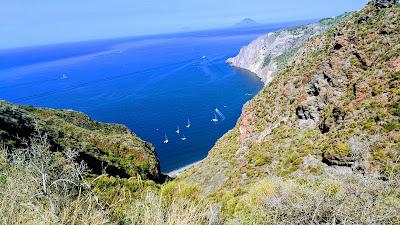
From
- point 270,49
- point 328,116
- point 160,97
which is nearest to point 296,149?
point 328,116

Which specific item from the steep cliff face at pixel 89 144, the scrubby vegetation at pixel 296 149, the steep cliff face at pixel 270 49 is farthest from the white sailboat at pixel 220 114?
the scrubby vegetation at pixel 296 149

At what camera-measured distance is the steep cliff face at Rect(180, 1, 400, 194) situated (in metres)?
19.8

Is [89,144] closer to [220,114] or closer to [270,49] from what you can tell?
[220,114]

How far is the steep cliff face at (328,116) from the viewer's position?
780 inches

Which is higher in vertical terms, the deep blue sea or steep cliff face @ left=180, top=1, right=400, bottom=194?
steep cliff face @ left=180, top=1, right=400, bottom=194

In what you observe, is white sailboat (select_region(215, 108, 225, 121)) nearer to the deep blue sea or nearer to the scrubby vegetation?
the deep blue sea

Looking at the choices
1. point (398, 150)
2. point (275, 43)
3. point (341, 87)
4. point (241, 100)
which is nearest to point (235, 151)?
point (341, 87)

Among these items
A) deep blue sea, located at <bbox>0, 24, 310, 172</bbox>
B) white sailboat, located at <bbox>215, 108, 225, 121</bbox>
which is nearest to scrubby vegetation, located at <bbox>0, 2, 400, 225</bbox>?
deep blue sea, located at <bbox>0, 24, 310, 172</bbox>

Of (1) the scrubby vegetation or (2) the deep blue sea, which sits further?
(2) the deep blue sea

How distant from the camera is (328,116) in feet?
82.3

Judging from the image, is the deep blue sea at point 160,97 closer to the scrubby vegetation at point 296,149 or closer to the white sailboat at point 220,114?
the white sailboat at point 220,114

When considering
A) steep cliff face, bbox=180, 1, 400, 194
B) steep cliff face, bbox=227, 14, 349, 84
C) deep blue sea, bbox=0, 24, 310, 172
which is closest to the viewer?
steep cliff face, bbox=180, 1, 400, 194

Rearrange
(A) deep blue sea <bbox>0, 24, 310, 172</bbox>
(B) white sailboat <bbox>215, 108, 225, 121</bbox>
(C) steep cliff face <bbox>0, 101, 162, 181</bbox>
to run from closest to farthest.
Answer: (C) steep cliff face <bbox>0, 101, 162, 181</bbox>
(A) deep blue sea <bbox>0, 24, 310, 172</bbox>
(B) white sailboat <bbox>215, 108, 225, 121</bbox>

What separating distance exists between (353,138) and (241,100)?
9838cm
